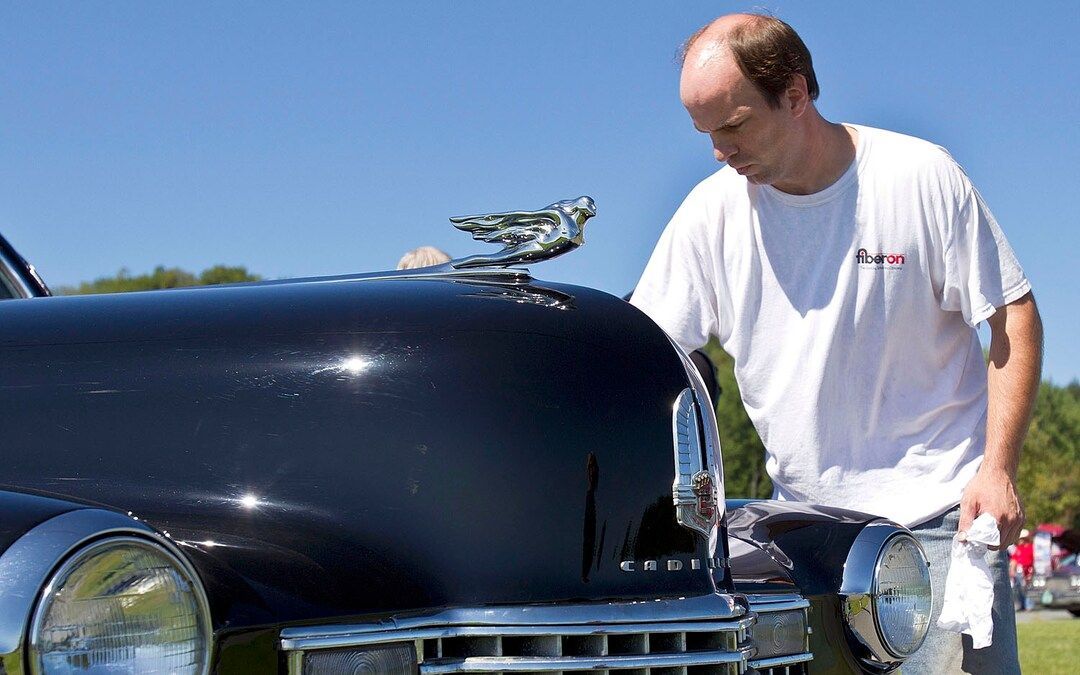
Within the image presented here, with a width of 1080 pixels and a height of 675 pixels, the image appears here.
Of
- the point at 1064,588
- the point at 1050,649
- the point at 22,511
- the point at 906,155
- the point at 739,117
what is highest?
the point at 739,117

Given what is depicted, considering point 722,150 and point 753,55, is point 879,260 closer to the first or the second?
point 722,150

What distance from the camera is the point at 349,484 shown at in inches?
75.9

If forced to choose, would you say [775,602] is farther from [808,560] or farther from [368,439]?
[368,439]

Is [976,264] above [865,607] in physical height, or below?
above

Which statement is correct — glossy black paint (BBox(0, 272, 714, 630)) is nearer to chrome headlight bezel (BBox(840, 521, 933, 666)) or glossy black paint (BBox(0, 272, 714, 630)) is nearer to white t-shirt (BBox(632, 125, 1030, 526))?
chrome headlight bezel (BBox(840, 521, 933, 666))

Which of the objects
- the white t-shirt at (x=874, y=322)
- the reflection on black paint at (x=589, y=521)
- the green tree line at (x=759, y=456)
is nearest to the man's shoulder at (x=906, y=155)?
the white t-shirt at (x=874, y=322)

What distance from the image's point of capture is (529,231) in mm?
2471

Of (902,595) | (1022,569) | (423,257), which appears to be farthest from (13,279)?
(1022,569)

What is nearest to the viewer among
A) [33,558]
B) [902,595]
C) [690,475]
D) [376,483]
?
[33,558]

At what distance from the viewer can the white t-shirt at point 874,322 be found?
3.03m

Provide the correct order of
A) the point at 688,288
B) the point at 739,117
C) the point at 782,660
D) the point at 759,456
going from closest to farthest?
1. the point at 782,660
2. the point at 739,117
3. the point at 688,288
4. the point at 759,456

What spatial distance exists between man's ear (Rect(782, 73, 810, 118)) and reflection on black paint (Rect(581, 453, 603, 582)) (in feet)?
4.65

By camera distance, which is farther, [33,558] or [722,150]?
[722,150]

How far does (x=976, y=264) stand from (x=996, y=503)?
0.57 meters
